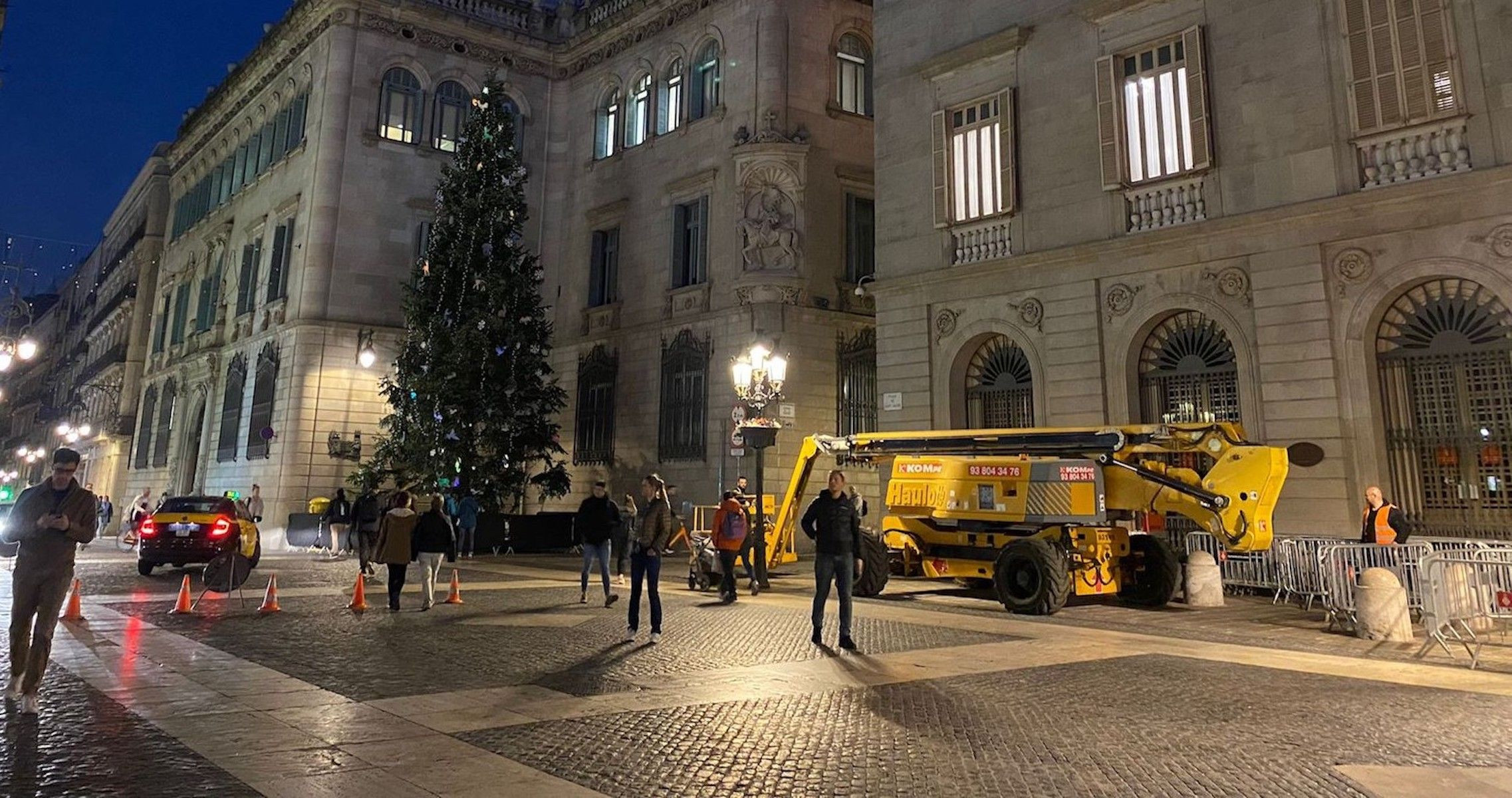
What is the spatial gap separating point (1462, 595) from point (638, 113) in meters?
26.4

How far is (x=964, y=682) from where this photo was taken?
773cm

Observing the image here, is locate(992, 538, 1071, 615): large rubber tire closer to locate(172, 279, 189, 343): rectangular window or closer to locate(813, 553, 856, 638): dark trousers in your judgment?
locate(813, 553, 856, 638): dark trousers

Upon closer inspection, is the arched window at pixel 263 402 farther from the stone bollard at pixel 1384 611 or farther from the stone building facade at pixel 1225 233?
the stone bollard at pixel 1384 611

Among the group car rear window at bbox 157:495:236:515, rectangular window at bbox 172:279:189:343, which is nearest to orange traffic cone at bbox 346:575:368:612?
car rear window at bbox 157:495:236:515

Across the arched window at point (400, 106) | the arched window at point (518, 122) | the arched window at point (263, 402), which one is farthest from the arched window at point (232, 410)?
the arched window at point (518, 122)

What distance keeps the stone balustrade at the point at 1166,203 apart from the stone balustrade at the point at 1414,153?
8.01 feet

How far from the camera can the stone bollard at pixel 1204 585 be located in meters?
13.2

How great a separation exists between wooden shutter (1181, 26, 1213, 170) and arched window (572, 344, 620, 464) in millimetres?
17837

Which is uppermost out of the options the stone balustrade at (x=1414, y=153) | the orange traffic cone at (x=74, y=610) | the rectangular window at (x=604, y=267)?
the rectangular window at (x=604, y=267)

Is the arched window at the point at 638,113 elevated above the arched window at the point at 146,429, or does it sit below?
above

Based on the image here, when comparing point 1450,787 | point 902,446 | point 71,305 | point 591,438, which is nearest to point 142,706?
point 1450,787

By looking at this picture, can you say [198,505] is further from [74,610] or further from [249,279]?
[249,279]

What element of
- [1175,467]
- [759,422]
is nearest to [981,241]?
→ [759,422]

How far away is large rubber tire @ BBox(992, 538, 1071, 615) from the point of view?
12.4 meters
